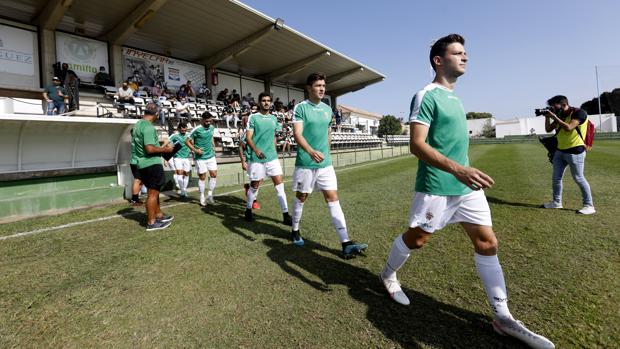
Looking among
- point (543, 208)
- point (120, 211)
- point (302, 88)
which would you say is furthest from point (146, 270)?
point (302, 88)

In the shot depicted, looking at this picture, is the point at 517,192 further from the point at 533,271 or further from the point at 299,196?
the point at 299,196

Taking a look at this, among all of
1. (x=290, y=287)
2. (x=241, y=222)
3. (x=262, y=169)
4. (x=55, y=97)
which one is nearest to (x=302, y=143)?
(x=290, y=287)

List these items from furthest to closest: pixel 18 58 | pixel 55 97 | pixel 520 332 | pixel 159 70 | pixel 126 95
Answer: pixel 159 70, pixel 126 95, pixel 18 58, pixel 55 97, pixel 520 332

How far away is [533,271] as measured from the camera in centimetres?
292

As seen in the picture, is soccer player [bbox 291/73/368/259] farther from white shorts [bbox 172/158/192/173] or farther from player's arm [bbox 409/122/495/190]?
white shorts [bbox 172/158/192/173]

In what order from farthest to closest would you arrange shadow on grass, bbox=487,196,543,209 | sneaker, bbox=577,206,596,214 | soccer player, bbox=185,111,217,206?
soccer player, bbox=185,111,217,206 → shadow on grass, bbox=487,196,543,209 → sneaker, bbox=577,206,596,214

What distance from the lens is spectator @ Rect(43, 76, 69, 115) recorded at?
1078cm

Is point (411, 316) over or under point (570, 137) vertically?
under

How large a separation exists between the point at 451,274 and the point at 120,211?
6.42 meters

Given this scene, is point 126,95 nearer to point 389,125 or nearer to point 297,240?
point 297,240

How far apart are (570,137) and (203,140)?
7587 mm

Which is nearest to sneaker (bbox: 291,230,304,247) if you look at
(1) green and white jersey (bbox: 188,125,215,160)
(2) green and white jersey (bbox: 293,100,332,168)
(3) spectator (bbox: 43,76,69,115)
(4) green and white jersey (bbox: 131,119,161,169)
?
(2) green and white jersey (bbox: 293,100,332,168)

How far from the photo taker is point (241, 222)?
534cm

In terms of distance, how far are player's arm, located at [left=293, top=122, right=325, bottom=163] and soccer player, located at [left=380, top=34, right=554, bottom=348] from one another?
1322mm
